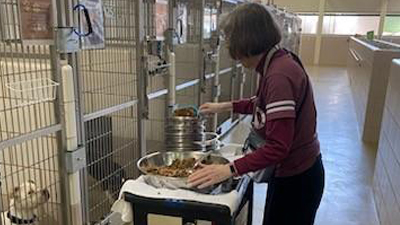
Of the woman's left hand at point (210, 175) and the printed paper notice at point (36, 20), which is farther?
the printed paper notice at point (36, 20)

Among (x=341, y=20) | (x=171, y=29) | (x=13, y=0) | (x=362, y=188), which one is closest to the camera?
(x=13, y=0)

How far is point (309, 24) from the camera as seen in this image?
14.2m

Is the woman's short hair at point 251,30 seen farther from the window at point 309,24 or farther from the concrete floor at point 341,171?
the window at point 309,24

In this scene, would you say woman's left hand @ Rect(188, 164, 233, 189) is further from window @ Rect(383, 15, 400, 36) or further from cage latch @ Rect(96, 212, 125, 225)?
window @ Rect(383, 15, 400, 36)

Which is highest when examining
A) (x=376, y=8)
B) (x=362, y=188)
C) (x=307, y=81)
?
(x=376, y=8)

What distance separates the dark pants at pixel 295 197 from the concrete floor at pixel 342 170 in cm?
115

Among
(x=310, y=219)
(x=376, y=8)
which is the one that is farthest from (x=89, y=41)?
(x=376, y=8)

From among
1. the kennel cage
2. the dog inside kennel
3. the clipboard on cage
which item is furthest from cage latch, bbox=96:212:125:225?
the clipboard on cage

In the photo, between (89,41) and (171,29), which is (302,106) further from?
(171,29)

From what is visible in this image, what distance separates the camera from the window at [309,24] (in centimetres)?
1405

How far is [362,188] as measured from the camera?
10.5 ft

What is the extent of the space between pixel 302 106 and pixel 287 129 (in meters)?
0.16

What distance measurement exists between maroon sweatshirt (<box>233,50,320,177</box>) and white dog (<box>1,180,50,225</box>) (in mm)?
1125

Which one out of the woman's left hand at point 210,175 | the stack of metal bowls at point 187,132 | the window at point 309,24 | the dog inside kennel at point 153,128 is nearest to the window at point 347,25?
the window at point 309,24
